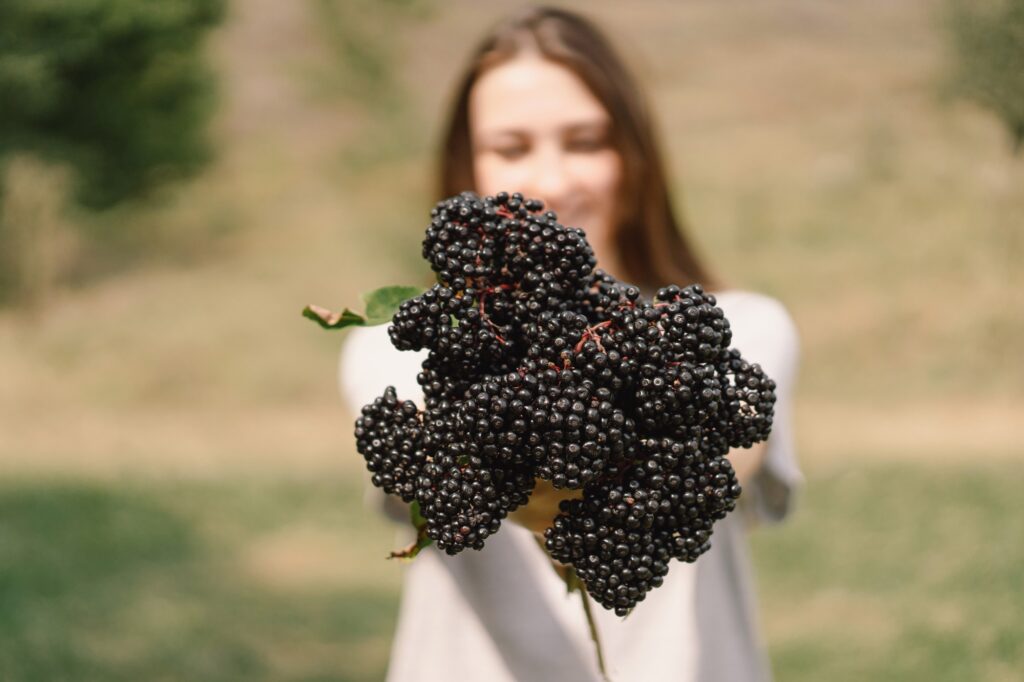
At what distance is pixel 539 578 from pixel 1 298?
235 inches

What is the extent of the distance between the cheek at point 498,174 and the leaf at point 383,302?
40 cm

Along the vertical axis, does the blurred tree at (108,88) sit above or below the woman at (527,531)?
above

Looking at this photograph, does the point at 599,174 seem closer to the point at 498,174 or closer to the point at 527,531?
the point at 498,174

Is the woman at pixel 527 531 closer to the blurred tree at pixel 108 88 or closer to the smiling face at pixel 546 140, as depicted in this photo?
the smiling face at pixel 546 140

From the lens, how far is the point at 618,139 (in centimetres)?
130

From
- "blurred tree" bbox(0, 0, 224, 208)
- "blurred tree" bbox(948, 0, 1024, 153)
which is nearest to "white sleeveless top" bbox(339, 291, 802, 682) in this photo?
"blurred tree" bbox(948, 0, 1024, 153)

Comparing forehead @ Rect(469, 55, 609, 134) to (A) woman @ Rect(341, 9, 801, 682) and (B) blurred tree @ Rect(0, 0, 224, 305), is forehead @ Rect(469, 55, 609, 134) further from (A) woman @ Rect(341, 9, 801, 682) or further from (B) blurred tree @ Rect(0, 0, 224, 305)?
(B) blurred tree @ Rect(0, 0, 224, 305)

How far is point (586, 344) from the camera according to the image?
73 centimetres

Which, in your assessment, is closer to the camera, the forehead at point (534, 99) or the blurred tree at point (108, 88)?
the forehead at point (534, 99)

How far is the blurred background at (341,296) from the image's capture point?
376 centimetres

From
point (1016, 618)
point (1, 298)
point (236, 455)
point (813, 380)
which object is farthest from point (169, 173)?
point (1016, 618)

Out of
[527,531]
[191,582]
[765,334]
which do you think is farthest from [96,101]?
[765,334]

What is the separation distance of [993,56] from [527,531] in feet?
9.57

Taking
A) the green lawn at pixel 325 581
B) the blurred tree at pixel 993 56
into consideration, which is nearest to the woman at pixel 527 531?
the green lawn at pixel 325 581
